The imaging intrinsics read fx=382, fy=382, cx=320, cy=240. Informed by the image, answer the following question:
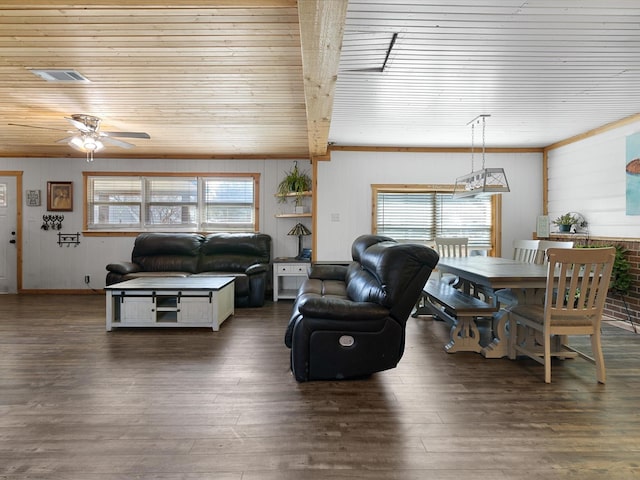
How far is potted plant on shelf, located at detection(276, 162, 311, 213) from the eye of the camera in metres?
6.63

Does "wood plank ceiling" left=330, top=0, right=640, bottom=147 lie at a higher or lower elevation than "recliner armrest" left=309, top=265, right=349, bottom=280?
higher

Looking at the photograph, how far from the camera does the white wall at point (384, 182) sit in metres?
6.41

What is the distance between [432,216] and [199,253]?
13.2ft

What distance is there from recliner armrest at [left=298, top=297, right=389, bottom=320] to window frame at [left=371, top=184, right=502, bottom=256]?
3.67 meters

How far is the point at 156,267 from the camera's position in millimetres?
6211

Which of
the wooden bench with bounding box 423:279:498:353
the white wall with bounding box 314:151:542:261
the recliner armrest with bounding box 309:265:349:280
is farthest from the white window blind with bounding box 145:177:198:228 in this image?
the wooden bench with bounding box 423:279:498:353

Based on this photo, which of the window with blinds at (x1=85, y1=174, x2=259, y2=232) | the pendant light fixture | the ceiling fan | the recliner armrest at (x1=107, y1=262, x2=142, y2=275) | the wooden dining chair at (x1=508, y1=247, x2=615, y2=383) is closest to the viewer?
the wooden dining chair at (x1=508, y1=247, x2=615, y2=383)

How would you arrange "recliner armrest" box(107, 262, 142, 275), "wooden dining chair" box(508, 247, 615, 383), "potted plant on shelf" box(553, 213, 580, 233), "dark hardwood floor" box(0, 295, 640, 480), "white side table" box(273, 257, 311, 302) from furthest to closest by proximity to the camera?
"white side table" box(273, 257, 311, 302) → "recliner armrest" box(107, 262, 142, 275) → "potted plant on shelf" box(553, 213, 580, 233) → "wooden dining chair" box(508, 247, 615, 383) → "dark hardwood floor" box(0, 295, 640, 480)

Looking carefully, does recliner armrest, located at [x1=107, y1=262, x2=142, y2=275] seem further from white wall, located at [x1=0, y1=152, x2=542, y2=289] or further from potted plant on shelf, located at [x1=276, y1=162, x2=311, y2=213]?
potted plant on shelf, located at [x1=276, y1=162, x2=311, y2=213]

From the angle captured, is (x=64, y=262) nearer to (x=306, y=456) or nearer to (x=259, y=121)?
(x=259, y=121)

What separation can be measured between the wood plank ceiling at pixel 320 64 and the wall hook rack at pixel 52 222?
190 centimetres

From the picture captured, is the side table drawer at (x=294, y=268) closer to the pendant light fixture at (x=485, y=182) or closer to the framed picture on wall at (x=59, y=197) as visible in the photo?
the pendant light fixture at (x=485, y=182)

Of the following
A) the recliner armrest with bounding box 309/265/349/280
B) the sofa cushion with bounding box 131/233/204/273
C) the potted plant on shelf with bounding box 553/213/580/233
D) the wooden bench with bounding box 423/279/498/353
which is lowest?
the wooden bench with bounding box 423/279/498/353

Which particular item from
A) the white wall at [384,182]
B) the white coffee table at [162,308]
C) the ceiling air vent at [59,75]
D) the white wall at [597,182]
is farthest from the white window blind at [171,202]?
the white wall at [597,182]
